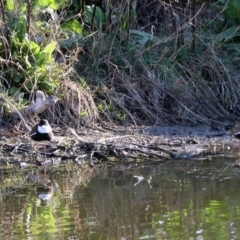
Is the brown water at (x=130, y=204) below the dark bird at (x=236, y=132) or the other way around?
below

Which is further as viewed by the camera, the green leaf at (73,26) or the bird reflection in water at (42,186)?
the green leaf at (73,26)

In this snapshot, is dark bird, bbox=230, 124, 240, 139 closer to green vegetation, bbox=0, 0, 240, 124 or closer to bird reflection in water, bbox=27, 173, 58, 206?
green vegetation, bbox=0, 0, 240, 124

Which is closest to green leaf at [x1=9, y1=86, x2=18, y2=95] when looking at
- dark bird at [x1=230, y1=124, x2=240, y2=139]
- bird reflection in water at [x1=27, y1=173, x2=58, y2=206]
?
bird reflection in water at [x1=27, y1=173, x2=58, y2=206]

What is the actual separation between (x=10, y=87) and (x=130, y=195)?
377 centimetres

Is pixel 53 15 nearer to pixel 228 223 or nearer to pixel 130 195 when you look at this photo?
pixel 130 195

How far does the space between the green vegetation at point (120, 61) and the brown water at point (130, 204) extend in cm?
225

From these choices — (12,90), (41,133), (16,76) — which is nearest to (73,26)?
(16,76)

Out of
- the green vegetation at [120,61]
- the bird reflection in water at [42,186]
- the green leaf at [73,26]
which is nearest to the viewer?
the bird reflection in water at [42,186]

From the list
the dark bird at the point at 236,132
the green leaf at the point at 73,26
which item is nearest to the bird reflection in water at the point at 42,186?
the dark bird at the point at 236,132

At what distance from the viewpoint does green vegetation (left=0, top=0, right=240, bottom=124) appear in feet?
33.5

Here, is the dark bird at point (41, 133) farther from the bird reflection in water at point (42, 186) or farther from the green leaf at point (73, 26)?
the green leaf at point (73, 26)

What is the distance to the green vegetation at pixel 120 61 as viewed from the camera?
10219 mm

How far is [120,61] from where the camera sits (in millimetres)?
11336

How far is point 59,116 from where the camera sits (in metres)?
10.1
